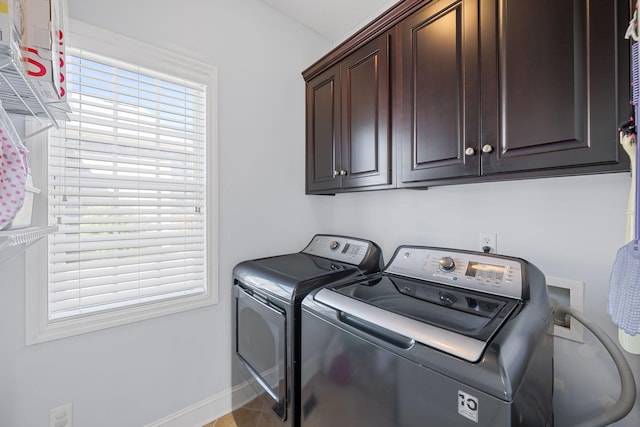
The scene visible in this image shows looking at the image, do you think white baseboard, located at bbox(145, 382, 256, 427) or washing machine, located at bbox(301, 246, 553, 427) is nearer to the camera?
washing machine, located at bbox(301, 246, 553, 427)

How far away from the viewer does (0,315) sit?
1.11m

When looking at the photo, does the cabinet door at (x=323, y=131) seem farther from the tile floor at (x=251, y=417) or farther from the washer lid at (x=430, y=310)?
the tile floor at (x=251, y=417)

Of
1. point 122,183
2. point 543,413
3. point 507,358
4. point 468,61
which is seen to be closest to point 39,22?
point 122,183

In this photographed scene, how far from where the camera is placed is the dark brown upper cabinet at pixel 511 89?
0.81 m

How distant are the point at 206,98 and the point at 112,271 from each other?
43.2 inches

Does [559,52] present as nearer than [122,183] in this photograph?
Yes

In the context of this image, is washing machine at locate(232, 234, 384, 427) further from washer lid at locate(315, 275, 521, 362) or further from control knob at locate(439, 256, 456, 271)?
control knob at locate(439, 256, 456, 271)

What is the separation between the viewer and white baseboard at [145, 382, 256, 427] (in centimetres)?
152

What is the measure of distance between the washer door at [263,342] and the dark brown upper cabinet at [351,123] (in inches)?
33.8

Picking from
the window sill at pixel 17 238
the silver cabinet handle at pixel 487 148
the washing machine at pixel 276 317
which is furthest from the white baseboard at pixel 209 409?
the silver cabinet handle at pixel 487 148

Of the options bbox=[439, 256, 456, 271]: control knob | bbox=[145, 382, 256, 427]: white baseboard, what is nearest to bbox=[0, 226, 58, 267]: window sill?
bbox=[145, 382, 256, 427]: white baseboard

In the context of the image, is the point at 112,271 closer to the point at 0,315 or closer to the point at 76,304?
the point at 76,304

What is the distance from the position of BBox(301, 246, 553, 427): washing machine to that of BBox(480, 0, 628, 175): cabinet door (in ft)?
1.48

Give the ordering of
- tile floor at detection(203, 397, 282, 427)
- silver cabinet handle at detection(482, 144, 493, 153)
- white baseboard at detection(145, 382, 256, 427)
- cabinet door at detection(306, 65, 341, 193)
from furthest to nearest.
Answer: cabinet door at detection(306, 65, 341, 193) → white baseboard at detection(145, 382, 256, 427) → tile floor at detection(203, 397, 282, 427) → silver cabinet handle at detection(482, 144, 493, 153)
